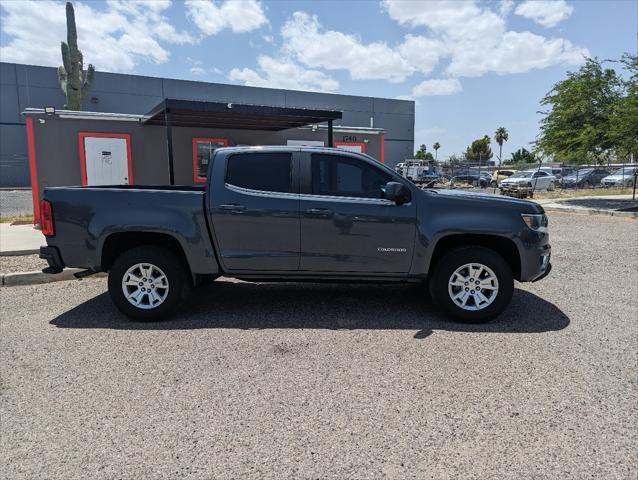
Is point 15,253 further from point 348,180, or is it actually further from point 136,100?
point 136,100

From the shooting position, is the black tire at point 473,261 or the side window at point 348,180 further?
the side window at point 348,180

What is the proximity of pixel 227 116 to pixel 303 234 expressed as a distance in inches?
274

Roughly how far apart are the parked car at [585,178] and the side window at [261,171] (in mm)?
31743

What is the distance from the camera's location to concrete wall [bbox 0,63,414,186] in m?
37.1

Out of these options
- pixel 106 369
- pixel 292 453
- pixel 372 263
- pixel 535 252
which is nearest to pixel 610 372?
pixel 535 252

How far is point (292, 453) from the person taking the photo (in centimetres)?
278

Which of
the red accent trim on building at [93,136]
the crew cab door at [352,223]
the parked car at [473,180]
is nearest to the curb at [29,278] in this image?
the crew cab door at [352,223]

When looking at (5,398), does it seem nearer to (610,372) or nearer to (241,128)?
(610,372)

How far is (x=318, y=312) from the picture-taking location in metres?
5.48

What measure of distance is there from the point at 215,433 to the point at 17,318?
11.7 ft

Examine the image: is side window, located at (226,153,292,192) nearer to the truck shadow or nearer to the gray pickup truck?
the gray pickup truck

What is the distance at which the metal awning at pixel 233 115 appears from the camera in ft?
31.7

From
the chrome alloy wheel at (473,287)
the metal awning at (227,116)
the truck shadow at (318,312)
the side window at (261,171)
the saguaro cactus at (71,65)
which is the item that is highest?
the saguaro cactus at (71,65)

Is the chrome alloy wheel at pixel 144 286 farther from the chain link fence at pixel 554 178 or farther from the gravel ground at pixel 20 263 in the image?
the chain link fence at pixel 554 178
